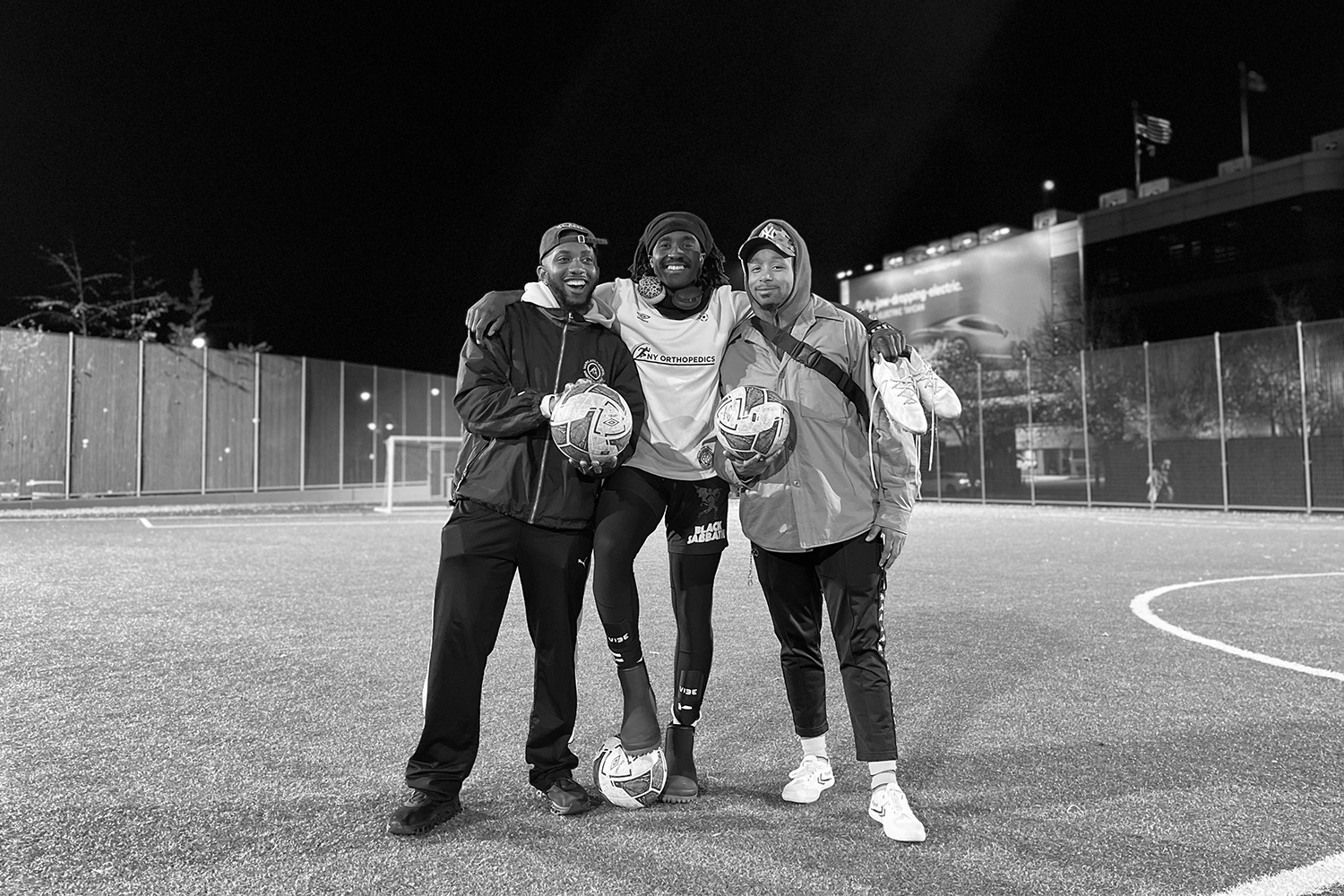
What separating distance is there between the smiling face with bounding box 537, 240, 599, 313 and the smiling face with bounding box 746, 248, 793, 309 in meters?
0.60

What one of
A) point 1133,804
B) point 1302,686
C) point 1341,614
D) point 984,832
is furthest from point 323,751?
point 1341,614

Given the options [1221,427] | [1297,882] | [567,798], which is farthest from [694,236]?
[1221,427]

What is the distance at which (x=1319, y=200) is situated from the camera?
41031 millimetres

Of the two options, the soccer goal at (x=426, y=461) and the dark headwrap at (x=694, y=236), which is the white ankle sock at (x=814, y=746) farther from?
the soccer goal at (x=426, y=461)

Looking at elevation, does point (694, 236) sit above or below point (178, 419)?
below

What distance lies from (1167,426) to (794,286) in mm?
19142

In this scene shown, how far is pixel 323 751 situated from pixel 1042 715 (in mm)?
3031

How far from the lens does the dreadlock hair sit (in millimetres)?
3482

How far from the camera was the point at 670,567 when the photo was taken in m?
3.30

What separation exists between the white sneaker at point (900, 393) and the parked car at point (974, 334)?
45.8m

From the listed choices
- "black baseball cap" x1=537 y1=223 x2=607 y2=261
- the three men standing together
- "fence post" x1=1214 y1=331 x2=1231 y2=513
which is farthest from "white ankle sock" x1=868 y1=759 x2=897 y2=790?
"fence post" x1=1214 y1=331 x2=1231 y2=513

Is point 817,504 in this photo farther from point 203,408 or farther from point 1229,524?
point 203,408

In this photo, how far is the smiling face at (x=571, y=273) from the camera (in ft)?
10.8

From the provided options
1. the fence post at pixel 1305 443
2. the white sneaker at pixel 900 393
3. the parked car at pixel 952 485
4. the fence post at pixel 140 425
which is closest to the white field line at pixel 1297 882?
the white sneaker at pixel 900 393
